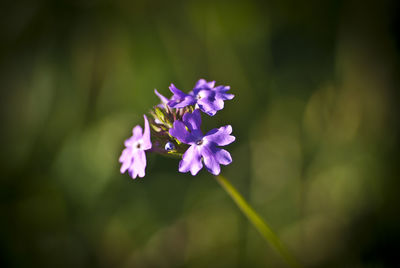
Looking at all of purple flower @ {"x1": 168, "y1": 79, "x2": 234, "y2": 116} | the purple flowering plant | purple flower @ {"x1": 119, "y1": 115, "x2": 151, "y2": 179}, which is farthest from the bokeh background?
purple flower @ {"x1": 168, "y1": 79, "x2": 234, "y2": 116}

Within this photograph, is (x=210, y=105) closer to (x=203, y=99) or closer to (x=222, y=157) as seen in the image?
(x=203, y=99)

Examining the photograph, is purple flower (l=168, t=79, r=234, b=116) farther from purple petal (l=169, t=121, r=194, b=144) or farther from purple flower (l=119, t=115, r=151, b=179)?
purple flower (l=119, t=115, r=151, b=179)

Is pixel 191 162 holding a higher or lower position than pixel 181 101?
lower

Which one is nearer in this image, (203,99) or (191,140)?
(191,140)

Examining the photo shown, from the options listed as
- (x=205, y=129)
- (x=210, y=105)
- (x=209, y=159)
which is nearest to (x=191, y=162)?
(x=209, y=159)

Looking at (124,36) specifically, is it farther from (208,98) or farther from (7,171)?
(208,98)

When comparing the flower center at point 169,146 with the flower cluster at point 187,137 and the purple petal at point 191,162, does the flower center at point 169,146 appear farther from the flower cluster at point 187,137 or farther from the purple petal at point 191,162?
the purple petal at point 191,162
